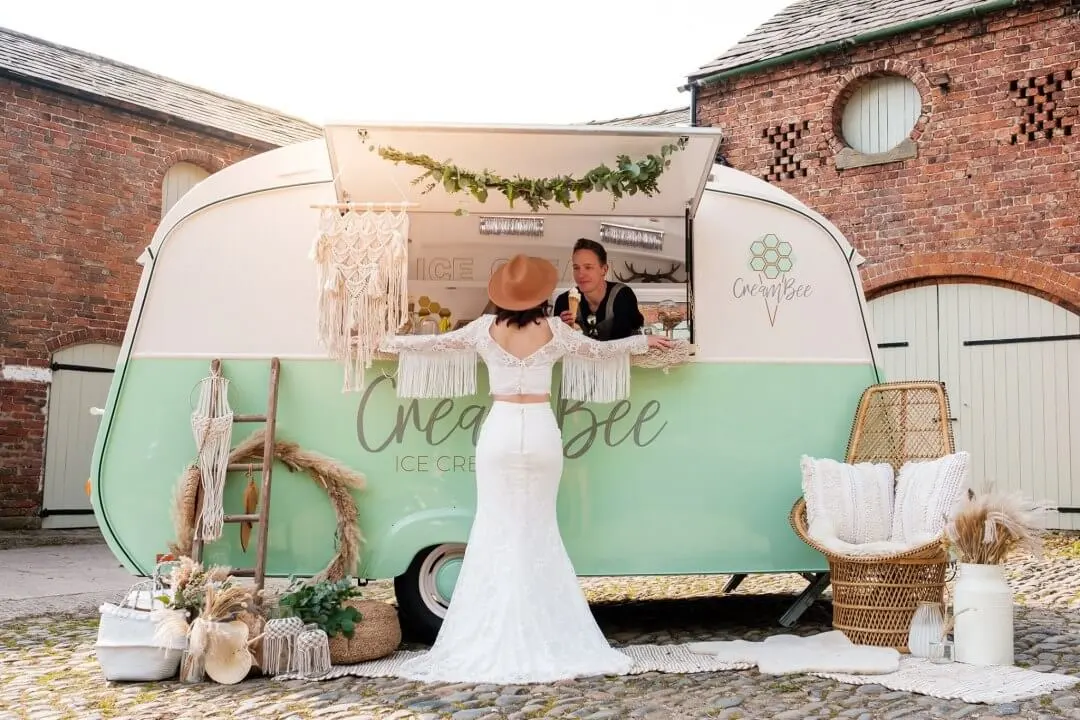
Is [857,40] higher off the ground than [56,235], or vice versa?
[857,40]

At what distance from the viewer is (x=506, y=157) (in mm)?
5547

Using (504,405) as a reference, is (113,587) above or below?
below

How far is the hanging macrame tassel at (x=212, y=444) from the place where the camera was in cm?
541

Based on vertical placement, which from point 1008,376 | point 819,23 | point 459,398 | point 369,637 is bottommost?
point 369,637

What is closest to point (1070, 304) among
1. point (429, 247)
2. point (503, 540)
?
point (429, 247)

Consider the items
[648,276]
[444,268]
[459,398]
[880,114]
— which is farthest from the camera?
[880,114]

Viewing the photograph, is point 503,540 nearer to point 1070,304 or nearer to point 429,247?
point 429,247

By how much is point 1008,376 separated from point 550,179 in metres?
6.75

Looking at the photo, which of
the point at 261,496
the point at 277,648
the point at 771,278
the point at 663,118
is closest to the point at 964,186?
the point at 663,118

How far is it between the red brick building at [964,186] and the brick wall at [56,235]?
7305 millimetres

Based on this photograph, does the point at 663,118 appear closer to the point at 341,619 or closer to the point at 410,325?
the point at 410,325

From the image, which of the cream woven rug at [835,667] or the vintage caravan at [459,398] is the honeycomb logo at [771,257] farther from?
the cream woven rug at [835,667]

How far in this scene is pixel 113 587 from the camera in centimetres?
838

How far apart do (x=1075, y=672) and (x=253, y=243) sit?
459 centimetres
